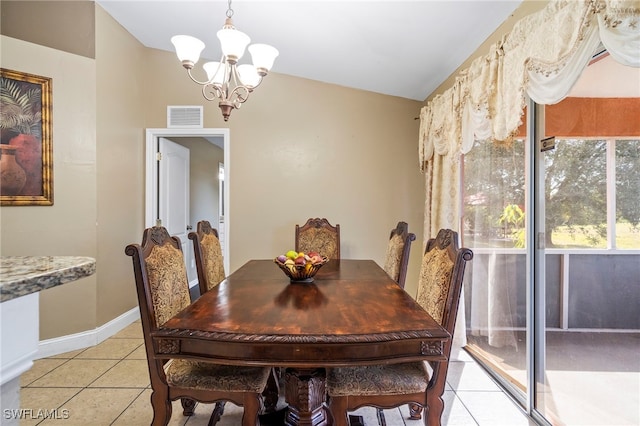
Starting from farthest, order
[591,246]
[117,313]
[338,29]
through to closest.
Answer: [117,313]
[338,29]
[591,246]

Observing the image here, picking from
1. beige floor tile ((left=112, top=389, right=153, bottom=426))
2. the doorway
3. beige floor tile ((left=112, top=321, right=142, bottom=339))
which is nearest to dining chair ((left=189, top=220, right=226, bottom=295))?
beige floor tile ((left=112, top=389, right=153, bottom=426))

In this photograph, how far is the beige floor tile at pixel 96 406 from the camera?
1.82m

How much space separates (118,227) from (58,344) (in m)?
1.12

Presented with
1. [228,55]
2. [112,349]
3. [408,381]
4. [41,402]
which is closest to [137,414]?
[41,402]

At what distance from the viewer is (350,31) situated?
2557 mm

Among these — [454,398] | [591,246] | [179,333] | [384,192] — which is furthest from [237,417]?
[384,192]

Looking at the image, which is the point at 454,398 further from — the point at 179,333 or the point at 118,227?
the point at 118,227

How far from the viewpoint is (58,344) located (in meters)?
2.67

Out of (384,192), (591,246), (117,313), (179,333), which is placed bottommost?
(117,313)

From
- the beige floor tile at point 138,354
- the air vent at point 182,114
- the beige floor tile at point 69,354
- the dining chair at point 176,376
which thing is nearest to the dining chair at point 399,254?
the dining chair at point 176,376

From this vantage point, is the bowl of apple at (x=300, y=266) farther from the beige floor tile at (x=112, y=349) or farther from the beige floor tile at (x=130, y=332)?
the beige floor tile at (x=130, y=332)

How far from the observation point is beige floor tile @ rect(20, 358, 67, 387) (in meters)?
2.26

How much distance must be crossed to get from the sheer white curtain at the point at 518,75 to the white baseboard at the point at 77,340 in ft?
10.7

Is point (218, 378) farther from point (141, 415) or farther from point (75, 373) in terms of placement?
point (75, 373)
